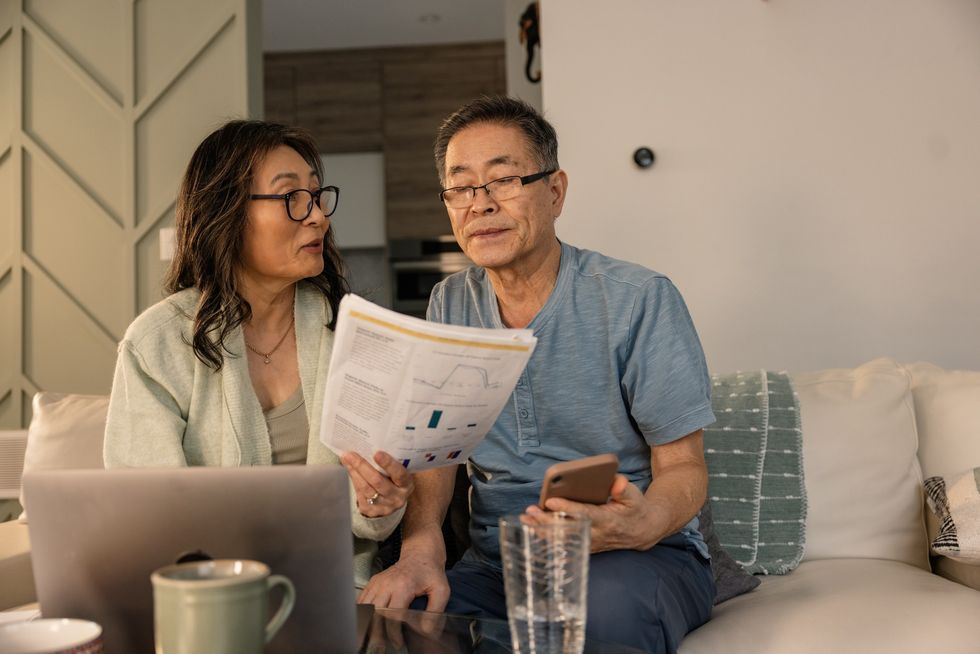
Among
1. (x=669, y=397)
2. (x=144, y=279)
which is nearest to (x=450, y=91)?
(x=144, y=279)

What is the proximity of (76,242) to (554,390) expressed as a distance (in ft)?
8.59

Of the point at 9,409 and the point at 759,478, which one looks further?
the point at 9,409

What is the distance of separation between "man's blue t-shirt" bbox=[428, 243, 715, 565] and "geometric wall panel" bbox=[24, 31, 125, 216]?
8.09 ft

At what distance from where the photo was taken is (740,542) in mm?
1871

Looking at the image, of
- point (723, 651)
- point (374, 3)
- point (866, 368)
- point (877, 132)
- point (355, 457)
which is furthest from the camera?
point (374, 3)

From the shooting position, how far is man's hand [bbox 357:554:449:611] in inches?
55.3

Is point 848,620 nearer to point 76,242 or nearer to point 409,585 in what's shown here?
point 409,585

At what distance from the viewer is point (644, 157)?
269 cm

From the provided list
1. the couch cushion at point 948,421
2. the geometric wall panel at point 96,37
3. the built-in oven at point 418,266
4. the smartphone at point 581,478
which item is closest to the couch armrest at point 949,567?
the couch cushion at point 948,421

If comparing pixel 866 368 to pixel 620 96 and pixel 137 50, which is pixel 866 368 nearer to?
pixel 620 96

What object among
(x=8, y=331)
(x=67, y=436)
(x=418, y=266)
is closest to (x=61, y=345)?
(x=8, y=331)

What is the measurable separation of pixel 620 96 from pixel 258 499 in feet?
6.95

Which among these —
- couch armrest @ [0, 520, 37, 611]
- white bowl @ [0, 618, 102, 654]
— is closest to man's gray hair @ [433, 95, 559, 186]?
white bowl @ [0, 618, 102, 654]

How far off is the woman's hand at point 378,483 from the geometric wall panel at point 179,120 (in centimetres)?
248
